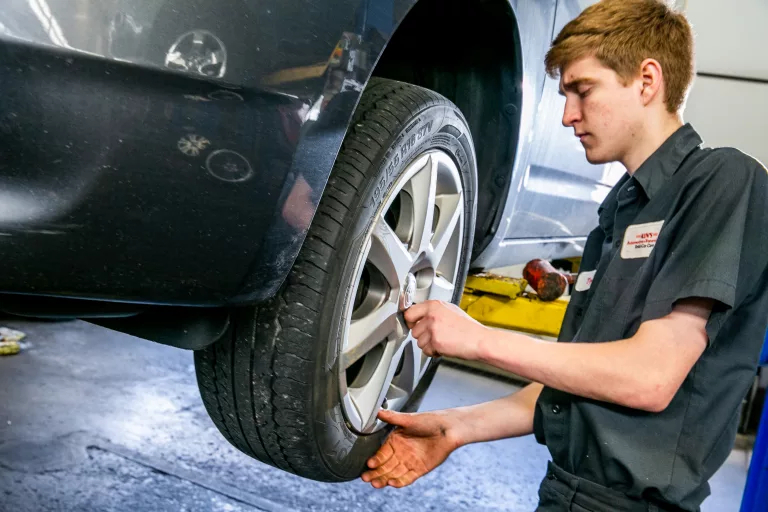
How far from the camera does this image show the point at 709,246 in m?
0.92

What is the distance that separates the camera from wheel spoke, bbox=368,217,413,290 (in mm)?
1094

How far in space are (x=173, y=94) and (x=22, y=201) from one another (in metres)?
0.18

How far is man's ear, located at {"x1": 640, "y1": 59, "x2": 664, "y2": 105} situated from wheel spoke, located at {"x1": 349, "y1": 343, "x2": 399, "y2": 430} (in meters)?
0.60

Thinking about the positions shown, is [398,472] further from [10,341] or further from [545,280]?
[10,341]

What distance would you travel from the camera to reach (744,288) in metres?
0.96

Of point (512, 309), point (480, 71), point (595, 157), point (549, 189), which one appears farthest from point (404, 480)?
point (512, 309)

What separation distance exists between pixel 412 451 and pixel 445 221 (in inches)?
17.7

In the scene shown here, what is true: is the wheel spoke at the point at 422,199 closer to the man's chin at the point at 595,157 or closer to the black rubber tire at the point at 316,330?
the black rubber tire at the point at 316,330

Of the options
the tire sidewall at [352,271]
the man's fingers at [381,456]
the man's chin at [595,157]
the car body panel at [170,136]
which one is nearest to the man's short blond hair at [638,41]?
the man's chin at [595,157]

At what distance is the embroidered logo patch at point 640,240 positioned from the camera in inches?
40.3

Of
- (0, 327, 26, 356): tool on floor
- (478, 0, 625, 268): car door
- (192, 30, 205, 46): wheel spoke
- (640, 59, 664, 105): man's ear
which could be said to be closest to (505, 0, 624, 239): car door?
(478, 0, 625, 268): car door

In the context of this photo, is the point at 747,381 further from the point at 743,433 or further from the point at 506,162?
the point at 743,433

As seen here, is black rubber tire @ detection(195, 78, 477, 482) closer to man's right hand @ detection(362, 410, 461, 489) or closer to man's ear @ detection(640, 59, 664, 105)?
man's right hand @ detection(362, 410, 461, 489)

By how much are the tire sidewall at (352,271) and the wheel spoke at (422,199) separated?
46mm
